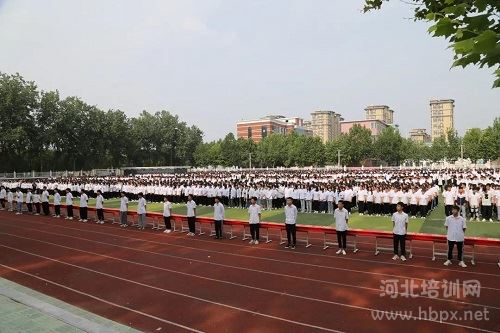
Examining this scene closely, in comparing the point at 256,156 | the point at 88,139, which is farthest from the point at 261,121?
the point at 88,139

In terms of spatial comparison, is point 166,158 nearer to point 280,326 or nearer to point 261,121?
point 261,121

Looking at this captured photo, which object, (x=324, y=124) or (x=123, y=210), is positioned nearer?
(x=123, y=210)

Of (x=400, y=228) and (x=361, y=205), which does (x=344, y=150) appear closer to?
(x=361, y=205)

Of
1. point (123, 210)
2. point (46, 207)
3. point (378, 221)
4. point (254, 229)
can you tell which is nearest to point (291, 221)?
point (254, 229)

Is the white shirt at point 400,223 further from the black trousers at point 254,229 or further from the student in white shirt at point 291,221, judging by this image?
the black trousers at point 254,229

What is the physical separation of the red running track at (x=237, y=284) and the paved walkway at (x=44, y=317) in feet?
1.43

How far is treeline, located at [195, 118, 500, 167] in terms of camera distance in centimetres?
7530

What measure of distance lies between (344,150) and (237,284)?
238 ft

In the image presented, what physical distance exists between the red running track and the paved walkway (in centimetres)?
43

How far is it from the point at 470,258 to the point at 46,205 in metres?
22.5

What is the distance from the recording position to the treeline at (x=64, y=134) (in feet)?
199

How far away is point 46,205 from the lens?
24.4 m

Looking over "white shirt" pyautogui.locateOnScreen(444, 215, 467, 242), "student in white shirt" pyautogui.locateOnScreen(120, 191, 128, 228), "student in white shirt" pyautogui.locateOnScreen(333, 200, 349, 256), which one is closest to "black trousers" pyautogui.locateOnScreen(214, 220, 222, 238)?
"student in white shirt" pyautogui.locateOnScreen(333, 200, 349, 256)

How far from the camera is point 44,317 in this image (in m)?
7.72
